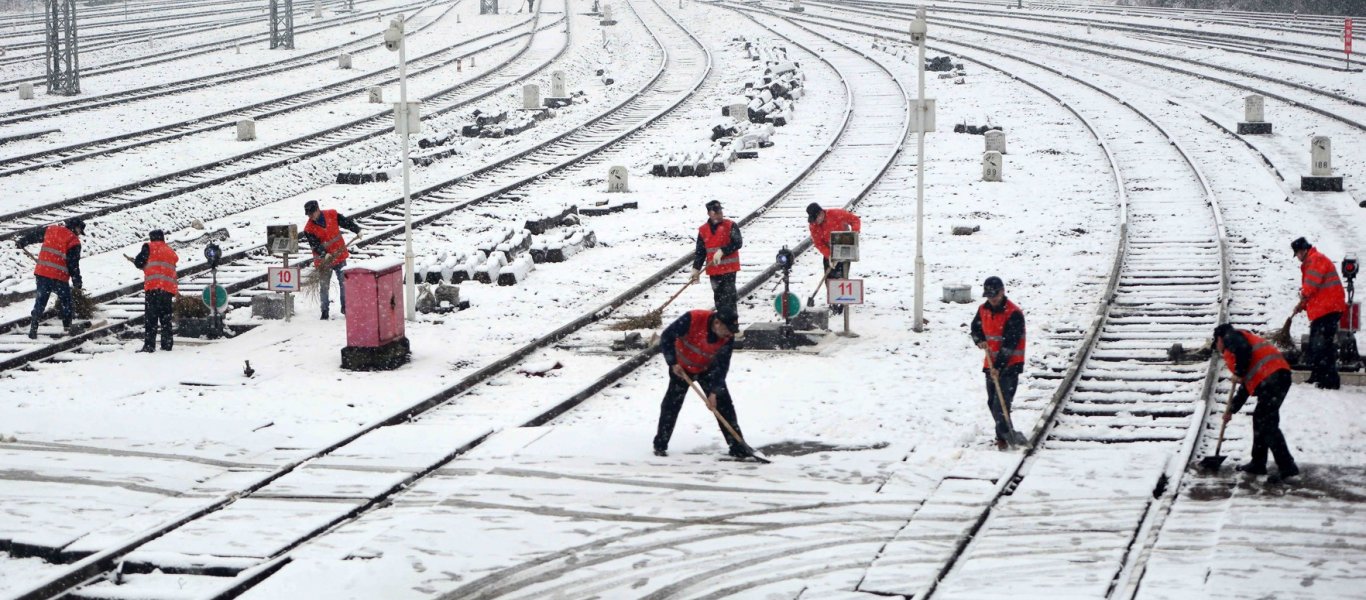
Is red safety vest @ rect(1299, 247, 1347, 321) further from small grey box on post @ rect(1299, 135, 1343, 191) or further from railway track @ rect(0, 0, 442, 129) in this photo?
railway track @ rect(0, 0, 442, 129)

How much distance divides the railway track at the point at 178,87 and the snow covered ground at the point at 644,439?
40.3 feet

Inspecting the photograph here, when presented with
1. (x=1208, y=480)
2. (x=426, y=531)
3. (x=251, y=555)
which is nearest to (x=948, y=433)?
(x=1208, y=480)

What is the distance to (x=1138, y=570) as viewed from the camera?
10.3m

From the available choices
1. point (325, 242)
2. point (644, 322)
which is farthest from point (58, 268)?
→ point (644, 322)

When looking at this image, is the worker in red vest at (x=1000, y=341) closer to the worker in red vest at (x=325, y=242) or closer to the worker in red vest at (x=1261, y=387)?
the worker in red vest at (x=1261, y=387)

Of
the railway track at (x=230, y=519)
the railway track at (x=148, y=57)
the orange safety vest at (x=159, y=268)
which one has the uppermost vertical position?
the railway track at (x=148, y=57)

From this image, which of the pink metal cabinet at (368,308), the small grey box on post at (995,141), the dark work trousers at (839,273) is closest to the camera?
the pink metal cabinet at (368,308)

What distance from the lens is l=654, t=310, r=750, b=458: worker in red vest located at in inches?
516

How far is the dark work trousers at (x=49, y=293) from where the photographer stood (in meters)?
18.4

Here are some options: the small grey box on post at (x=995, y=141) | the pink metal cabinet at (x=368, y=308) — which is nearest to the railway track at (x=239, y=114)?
the pink metal cabinet at (x=368, y=308)

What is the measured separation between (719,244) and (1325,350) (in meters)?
6.31

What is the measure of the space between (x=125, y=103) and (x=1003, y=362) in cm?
3432

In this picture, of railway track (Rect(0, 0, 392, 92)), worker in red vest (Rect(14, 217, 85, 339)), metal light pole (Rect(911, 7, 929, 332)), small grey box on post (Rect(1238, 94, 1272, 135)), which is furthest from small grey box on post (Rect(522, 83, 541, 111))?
metal light pole (Rect(911, 7, 929, 332))

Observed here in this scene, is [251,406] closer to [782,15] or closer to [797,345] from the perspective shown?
[797,345]
